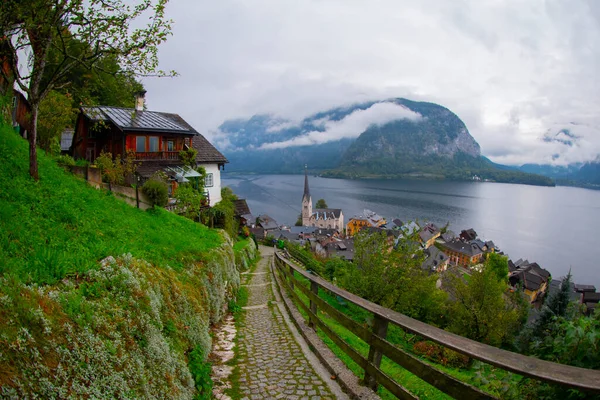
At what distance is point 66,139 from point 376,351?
107 feet

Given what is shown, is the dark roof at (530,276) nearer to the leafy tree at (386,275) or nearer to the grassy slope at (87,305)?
the leafy tree at (386,275)

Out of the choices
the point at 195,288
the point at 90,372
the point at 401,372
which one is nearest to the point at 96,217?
the point at 195,288

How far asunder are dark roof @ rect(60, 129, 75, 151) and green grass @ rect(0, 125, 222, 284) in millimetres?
21325

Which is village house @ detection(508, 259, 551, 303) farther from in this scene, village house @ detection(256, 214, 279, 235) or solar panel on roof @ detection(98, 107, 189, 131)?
solar panel on roof @ detection(98, 107, 189, 131)

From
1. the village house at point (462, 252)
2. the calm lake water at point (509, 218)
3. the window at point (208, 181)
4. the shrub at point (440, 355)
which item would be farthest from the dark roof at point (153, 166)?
the village house at point (462, 252)

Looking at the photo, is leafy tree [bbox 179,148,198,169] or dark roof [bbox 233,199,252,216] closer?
leafy tree [bbox 179,148,198,169]

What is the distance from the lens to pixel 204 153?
100ft

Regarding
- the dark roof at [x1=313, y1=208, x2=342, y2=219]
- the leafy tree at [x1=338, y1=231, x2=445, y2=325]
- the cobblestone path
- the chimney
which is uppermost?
the chimney

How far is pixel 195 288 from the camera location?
22.4 feet

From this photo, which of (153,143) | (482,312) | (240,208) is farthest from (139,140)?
(482,312)

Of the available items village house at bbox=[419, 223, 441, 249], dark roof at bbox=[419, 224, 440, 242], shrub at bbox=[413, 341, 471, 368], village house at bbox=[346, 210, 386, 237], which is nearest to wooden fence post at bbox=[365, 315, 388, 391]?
shrub at bbox=[413, 341, 471, 368]

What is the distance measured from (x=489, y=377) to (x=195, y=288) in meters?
5.09

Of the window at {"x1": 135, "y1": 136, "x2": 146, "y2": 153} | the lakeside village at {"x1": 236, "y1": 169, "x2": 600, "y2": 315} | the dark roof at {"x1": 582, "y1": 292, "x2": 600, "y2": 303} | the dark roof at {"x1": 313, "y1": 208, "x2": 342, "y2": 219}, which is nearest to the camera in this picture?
the window at {"x1": 135, "y1": 136, "x2": 146, "y2": 153}

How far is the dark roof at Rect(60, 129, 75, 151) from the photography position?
93.2 ft
